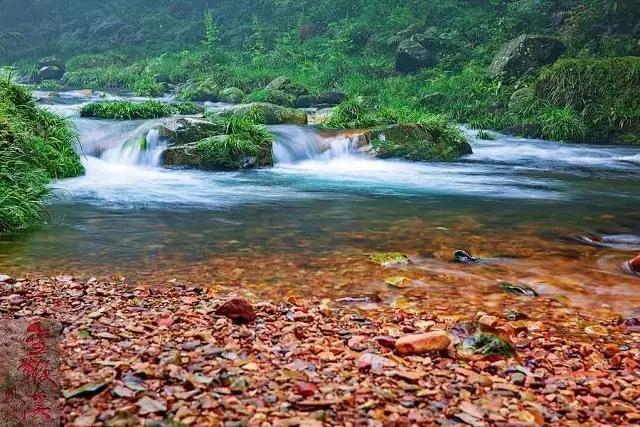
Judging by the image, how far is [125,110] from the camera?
43.9 feet

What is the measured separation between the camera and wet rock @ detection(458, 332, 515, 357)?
9.92ft

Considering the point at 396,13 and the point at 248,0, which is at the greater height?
the point at 248,0

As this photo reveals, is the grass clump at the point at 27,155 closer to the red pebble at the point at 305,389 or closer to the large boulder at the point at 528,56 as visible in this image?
the red pebble at the point at 305,389

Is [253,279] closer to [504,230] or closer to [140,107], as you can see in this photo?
[504,230]

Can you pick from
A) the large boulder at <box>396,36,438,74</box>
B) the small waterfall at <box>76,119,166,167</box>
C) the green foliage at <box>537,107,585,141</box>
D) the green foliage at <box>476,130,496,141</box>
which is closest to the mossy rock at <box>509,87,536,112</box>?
the green foliage at <box>537,107,585,141</box>

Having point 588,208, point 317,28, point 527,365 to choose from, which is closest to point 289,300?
point 527,365

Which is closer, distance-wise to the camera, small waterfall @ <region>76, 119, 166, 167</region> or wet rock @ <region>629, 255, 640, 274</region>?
wet rock @ <region>629, 255, 640, 274</region>

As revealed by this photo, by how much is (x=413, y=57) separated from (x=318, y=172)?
12486 mm

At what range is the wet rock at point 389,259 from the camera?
5.01m

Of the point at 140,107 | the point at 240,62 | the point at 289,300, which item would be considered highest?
the point at 240,62

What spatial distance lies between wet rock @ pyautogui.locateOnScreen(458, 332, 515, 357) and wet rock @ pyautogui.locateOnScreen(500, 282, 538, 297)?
4.20ft

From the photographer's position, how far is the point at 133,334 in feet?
10.1

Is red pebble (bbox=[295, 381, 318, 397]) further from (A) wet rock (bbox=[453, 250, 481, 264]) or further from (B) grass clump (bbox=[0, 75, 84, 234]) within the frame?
(B) grass clump (bbox=[0, 75, 84, 234])

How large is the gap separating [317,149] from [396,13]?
17.1 meters
